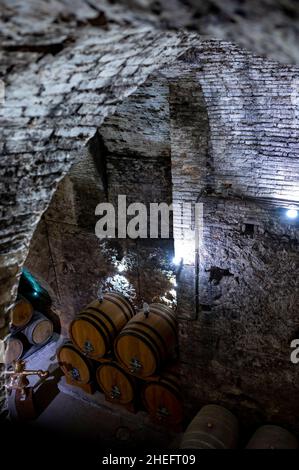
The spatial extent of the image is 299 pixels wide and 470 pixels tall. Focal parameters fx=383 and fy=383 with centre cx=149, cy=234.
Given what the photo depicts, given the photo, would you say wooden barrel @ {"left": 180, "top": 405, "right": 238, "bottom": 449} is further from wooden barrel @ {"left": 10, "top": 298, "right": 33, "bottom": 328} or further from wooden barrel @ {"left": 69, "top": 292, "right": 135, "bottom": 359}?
wooden barrel @ {"left": 10, "top": 298, "right": 33, "bottom": 328}

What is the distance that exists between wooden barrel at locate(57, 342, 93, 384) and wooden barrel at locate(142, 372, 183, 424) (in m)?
1.11

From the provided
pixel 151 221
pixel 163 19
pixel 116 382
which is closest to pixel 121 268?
pixel 151 221

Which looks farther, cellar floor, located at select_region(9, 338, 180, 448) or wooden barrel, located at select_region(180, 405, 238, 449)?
cellar floor, located at select_region(9, 338, 180, 448)

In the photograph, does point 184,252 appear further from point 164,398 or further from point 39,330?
point 39,330

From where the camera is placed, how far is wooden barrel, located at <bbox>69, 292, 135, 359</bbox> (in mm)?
5922

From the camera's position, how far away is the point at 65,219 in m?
7.01

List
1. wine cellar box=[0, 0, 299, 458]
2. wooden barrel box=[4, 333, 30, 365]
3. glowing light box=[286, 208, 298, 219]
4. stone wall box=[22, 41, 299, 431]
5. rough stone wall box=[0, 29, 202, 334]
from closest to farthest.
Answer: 1. wine cellar box=[0, 0, 299, 458]
2. rough stone wall box=[0, 29, 202, 334]
3. stone wall box=[22, 41, 299, 431]
4. glowing light box=[286, 208, 298, 219]
5. wooden barrel box=[4, 333, 30, 365]

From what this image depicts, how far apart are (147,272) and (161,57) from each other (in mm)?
4588

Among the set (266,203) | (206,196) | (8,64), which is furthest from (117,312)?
(8,64)

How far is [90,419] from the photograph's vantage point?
6.48 m

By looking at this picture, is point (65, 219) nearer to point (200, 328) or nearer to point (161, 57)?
point (200, 328)

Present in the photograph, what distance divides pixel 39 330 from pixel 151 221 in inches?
137

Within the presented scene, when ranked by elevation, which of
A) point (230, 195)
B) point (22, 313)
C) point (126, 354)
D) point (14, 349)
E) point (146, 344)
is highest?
point (230, 195)

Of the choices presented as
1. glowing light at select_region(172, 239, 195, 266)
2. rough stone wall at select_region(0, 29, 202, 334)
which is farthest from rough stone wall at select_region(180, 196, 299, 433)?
rough stone wall at select_region(0, 29, 202, 334)
